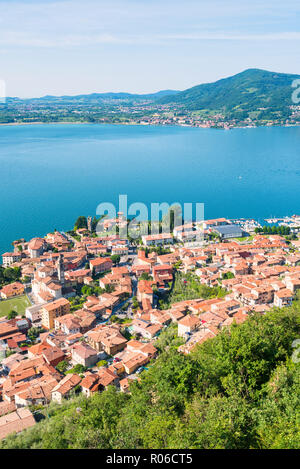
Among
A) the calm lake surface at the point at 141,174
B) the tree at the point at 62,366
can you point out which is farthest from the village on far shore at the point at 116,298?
the calm lake surface at the point at 141,174

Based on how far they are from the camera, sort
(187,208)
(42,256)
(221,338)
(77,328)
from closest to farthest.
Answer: (221,338), (77,328), (42,256), (187,208)

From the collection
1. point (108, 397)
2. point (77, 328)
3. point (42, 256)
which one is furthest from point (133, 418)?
point (42, 256)

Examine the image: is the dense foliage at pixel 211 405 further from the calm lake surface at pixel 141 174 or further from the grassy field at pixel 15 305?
the calm lake surface at pixel 141 174

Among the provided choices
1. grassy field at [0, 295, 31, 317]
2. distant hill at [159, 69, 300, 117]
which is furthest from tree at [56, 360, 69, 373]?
distant hill at [159, 69, 300, 117]

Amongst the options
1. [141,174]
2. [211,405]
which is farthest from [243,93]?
[211,405]

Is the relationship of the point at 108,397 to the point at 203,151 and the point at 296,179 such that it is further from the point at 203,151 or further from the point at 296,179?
the point at 203,151

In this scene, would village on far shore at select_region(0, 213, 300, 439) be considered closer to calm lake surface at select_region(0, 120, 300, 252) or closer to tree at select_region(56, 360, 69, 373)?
tree at select_region(56, 360, 69, 373)
